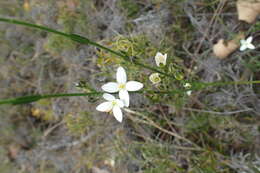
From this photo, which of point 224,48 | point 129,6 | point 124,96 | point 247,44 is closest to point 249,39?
point 247,44

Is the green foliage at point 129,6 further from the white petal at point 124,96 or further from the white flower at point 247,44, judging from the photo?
the white petal at point 124,96

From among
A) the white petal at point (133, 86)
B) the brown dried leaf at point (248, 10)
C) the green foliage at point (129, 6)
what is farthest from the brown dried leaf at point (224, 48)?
the white petal at point (133, 86)

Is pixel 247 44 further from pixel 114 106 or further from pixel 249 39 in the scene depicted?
pixel 114 106

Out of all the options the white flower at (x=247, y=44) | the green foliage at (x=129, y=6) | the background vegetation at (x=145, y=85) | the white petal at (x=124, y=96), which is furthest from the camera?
the green foliage at (x=129, y=6)

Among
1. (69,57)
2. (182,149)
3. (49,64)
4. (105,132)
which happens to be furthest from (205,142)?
(49,64)

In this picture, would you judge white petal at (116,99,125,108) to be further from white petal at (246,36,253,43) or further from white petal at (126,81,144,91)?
white petal at (246,36,253,43)

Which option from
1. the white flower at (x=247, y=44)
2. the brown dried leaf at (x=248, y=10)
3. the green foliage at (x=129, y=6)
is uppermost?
the green foliage at (x=129, y=6)

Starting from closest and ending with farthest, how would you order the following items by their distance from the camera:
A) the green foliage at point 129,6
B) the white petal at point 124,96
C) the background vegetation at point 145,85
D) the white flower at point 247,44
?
1. the white petal at point 124,96
2. the white flower at point 247,44
3. the background vegetation at point 145,85
4. the green foliage at point 129,6

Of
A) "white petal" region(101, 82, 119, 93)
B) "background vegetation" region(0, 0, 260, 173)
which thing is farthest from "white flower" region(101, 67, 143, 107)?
"background vegetation" region(0, 0, 260, 173)
